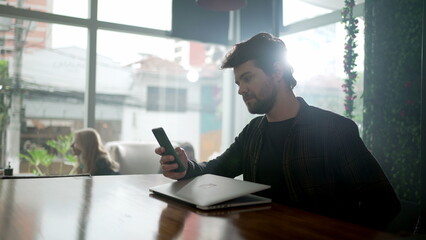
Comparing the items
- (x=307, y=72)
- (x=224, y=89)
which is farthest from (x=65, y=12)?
(x=307, y=72)

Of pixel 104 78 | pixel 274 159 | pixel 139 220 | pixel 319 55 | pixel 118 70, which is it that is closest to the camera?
pixel 139 220

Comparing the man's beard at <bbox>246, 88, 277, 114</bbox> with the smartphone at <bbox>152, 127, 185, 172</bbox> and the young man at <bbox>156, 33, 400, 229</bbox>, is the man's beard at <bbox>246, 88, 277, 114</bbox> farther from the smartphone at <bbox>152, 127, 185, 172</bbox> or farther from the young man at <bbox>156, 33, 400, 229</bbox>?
the smartphone at <bbox>152, 127, 185, 172</bbox>

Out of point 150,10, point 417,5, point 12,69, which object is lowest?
point 12,69

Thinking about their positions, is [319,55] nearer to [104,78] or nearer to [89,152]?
[104,78]

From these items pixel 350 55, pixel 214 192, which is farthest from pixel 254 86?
pixel 350 55

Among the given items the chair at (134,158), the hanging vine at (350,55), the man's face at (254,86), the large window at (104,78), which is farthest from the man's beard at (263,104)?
the large window at (104,78)

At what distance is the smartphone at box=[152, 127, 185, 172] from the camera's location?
4.34 ft

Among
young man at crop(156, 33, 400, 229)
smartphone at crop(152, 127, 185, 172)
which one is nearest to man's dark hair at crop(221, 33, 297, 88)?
young man at crop(156, 33, 400, 229)

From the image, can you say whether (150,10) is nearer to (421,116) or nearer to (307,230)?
(421,116)

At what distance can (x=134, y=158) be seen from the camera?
4.39 m

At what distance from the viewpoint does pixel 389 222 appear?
1.29 meters

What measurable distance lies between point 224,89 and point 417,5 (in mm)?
3201

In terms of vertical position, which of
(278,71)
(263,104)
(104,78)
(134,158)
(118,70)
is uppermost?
(118,70)

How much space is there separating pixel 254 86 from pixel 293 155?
366 millimetres
